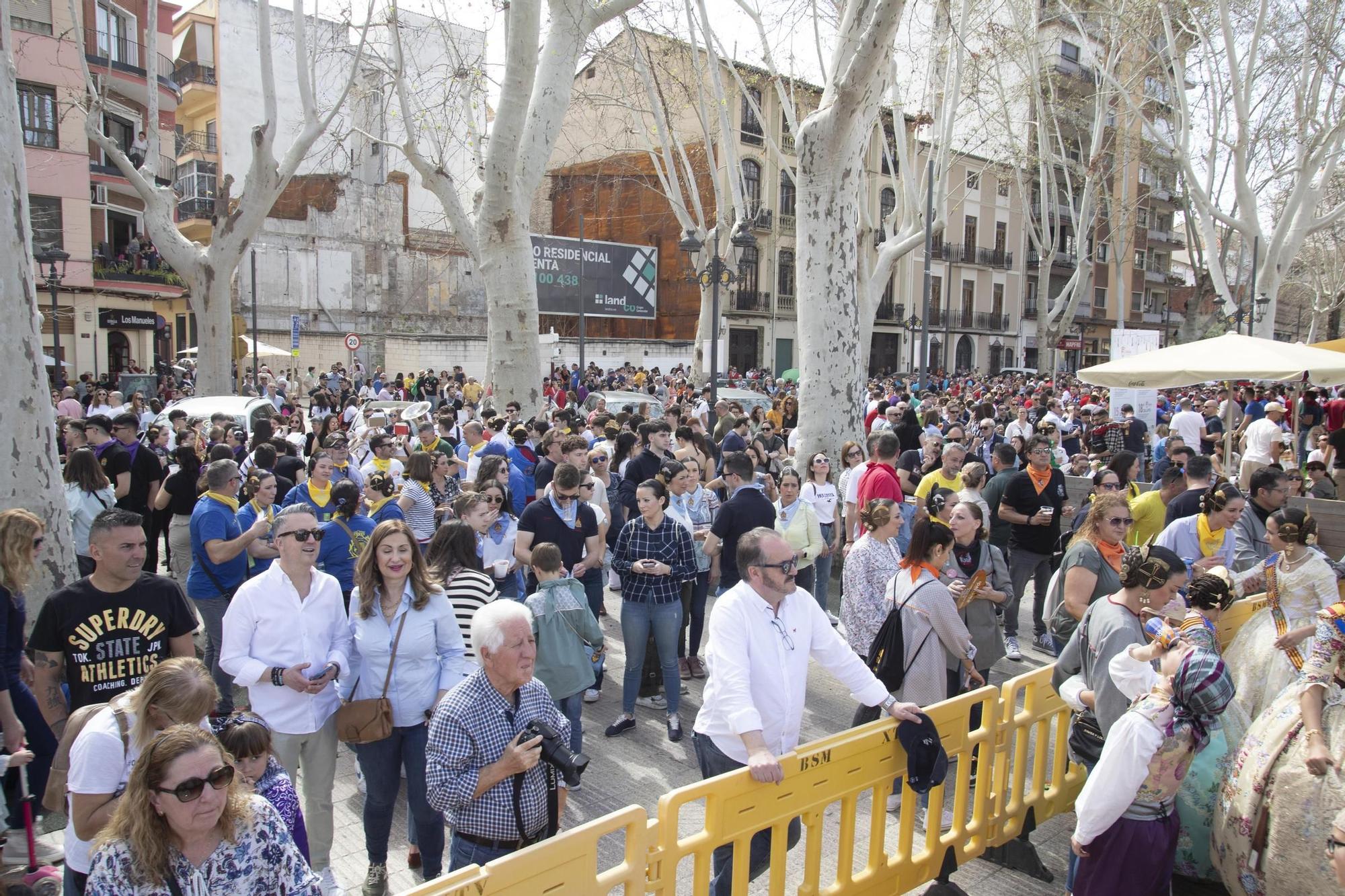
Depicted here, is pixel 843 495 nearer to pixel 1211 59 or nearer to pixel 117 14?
pixel 1211 59

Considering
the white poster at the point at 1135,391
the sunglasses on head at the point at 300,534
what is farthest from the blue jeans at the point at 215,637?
the white poster at the point at 1135,391

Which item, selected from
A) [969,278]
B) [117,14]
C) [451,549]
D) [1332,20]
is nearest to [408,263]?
[117,14]

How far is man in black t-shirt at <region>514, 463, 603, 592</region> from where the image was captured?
589cm

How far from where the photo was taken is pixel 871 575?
17.2 ft

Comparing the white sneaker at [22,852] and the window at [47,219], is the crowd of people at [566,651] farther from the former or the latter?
the window at [47,219]

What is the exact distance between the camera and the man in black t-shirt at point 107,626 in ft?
12.2

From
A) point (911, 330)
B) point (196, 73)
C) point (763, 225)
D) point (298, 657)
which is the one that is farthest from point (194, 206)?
point (298, 657)

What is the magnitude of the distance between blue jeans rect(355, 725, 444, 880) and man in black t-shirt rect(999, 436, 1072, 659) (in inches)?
201

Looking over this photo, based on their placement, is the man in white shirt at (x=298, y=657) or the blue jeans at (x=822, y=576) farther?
the blue jeans at (x=822, y=576)

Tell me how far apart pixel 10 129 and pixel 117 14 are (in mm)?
29903

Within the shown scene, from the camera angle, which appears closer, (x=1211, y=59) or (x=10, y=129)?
(x=10, y=129)

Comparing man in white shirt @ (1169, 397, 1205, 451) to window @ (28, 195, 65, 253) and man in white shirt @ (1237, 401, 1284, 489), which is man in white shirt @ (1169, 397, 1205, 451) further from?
window @ (28, 195, 65, 253)

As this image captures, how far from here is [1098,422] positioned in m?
14.7

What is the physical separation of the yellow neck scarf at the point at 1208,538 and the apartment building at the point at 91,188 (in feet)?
84.0
